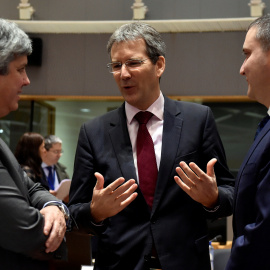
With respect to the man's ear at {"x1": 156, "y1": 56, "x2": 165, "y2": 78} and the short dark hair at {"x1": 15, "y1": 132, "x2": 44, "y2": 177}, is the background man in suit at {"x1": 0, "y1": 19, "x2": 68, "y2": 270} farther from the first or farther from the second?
the short dark hair at {"x1": 15, "y1": 132, "x2": 44, "y2": 177}

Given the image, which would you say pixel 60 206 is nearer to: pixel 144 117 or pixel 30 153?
pixel 144 117

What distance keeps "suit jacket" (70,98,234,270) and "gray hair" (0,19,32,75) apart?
66 centimetres

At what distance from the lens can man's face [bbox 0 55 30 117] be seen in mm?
1884

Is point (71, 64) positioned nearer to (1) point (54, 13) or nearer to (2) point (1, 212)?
(1) point (54, 13)

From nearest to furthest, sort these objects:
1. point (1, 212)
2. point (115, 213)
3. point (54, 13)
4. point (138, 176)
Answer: point (1, 212), point (115, 213), point (138, 176), point (54, 13)

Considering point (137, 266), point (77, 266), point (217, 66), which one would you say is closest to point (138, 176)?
point (137, 266)

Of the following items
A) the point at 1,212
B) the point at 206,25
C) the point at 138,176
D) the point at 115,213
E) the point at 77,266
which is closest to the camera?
the point at 1,212

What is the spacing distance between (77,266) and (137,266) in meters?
1.17

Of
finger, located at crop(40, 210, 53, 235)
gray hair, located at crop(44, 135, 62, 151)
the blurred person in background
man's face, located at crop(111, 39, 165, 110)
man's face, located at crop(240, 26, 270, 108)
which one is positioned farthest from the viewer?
gray hair, located at crop(44, 135, 62, 151)

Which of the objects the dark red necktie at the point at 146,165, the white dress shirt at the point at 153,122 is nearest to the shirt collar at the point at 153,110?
the white dress shirt at the point at 153,122

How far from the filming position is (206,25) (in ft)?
25.3

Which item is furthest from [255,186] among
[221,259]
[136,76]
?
[221,259]

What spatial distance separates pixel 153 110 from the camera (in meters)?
2.41

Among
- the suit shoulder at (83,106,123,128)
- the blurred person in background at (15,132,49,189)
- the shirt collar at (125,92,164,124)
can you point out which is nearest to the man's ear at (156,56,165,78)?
the shirt collar at (125,92,164,124)
